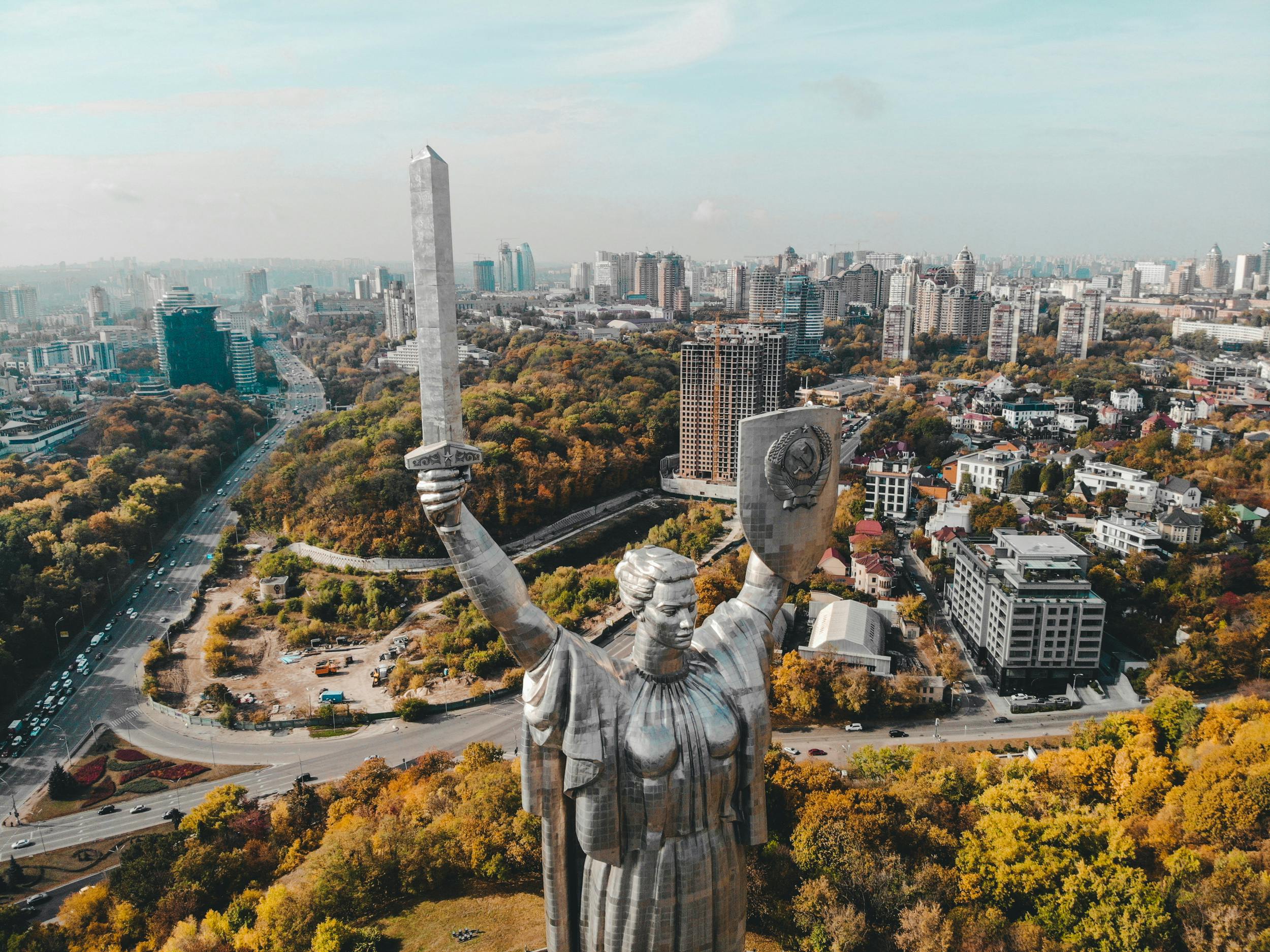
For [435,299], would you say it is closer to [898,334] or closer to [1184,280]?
[898,334]

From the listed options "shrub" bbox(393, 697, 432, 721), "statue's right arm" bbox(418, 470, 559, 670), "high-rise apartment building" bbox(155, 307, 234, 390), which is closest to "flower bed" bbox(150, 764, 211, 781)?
"shrub" bbox(393, 697, 432, 721)

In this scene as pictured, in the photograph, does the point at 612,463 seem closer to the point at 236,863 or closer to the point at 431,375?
the point at 236,863

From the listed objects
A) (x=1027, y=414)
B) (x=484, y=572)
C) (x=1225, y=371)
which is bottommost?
(x=1027, y=414)

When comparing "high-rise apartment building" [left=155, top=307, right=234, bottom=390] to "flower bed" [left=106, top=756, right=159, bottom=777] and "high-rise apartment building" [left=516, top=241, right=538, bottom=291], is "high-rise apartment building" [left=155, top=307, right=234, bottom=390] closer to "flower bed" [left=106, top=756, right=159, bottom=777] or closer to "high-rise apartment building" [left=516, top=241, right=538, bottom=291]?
"flower bed" [left=106, top=756, right=159, bottom=777]

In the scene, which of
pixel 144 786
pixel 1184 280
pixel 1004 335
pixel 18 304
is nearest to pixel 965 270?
pixel 1004 335

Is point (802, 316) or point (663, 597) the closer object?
point (663, 597)
